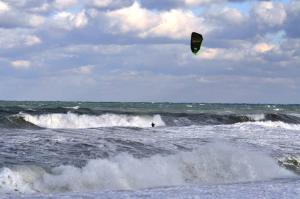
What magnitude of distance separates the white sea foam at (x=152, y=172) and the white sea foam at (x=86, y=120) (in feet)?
79.1

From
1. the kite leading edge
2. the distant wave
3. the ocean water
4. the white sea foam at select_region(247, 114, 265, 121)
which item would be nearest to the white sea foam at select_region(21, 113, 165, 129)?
the distant wave

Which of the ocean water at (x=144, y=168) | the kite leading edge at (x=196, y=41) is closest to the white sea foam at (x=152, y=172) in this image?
the ocean water at (x=144, y=168)

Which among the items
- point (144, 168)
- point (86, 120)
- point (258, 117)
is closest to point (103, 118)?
point (86, 120)

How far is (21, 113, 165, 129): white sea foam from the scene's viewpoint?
4247cm

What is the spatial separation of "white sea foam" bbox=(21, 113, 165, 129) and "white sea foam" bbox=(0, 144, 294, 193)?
2411 centimetres

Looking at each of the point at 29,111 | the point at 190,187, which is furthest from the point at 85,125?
the point at 190,187

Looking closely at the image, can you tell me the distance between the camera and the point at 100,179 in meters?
14.3

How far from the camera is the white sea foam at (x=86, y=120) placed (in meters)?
42.5

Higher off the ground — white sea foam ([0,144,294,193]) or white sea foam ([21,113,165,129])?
white sea foam ([21,113,165,129])

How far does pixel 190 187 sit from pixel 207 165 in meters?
4.96

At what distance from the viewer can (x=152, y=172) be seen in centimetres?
1553

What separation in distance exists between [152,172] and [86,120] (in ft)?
95.7

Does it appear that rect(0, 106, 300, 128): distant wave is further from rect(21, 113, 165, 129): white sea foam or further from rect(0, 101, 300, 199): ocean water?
rect(0, 101, 300, 199): ocean water

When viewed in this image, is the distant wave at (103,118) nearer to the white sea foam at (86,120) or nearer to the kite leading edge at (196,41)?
the white sea foam at (86,120)
